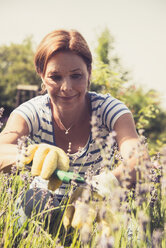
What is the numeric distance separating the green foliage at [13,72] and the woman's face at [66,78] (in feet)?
Answer: 48.3

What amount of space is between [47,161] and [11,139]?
0.79m

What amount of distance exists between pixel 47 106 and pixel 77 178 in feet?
4.66

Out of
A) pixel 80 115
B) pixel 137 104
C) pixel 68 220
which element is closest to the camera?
pixel 68 220

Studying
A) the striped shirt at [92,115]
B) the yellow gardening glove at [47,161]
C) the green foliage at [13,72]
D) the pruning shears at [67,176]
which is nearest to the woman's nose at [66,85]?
the striped shirt at [92,115]

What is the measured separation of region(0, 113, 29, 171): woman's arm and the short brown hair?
53 cm

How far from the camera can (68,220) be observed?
1.38m

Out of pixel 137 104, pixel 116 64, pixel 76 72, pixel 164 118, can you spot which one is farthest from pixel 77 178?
pixel 164 118

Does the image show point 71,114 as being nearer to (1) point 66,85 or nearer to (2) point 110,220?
(1) point 66,85

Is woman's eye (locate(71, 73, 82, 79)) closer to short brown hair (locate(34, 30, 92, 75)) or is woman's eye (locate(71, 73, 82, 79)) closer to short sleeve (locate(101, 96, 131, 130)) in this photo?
short brown hair (locate(34, 30, 92, 75))

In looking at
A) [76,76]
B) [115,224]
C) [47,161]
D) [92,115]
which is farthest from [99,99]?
[115,224]

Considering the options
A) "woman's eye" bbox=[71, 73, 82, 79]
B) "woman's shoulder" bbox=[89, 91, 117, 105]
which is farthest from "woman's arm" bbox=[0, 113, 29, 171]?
"woman's shoulder" bbox=[89, 91, 117, 105]

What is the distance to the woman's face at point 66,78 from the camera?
2078 millimetres

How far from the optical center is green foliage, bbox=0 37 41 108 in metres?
17.0

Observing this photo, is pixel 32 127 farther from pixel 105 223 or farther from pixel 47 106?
pixel 105 223
